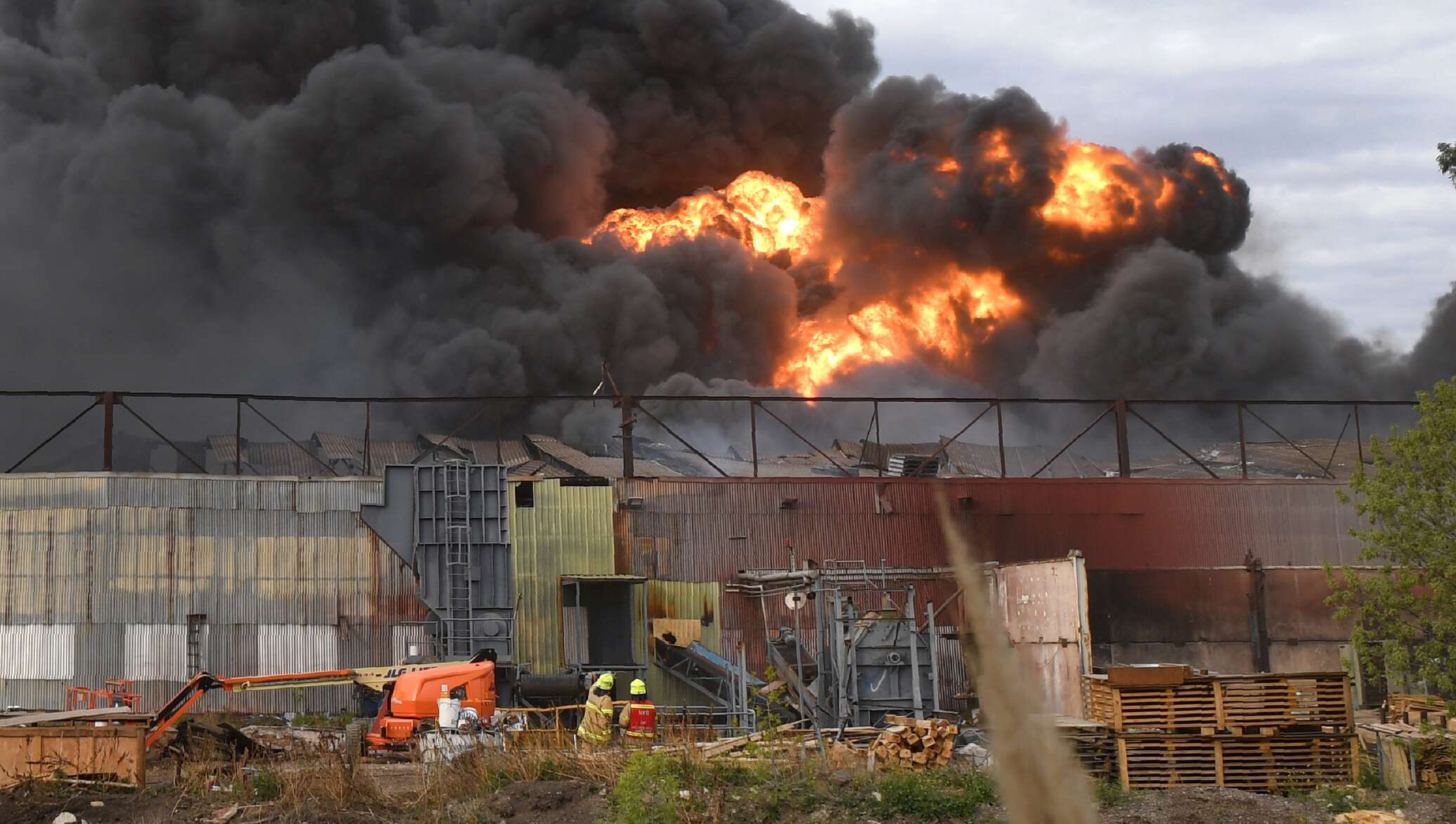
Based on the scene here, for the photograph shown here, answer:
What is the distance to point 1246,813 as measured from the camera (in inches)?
579

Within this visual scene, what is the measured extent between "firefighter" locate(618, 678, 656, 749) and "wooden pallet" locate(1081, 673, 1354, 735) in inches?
243

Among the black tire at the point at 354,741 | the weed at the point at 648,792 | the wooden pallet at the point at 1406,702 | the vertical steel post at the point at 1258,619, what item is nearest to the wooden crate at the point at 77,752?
the black tire at the point at 354,741

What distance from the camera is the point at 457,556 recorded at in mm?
27578

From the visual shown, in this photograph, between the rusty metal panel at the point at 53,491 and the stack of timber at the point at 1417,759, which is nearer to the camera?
the stack of timber at the point at 1417,759

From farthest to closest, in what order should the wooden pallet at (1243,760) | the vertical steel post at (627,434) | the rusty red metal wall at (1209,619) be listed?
the vertical steel post at (627,434) → the rusty red metal wall at (1209,619) → the wooden pallet at (1243,760)

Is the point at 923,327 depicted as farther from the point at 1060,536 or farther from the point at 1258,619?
the point at 1258,619

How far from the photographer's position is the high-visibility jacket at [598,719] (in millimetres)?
16844

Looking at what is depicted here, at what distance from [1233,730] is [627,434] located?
1564 cm

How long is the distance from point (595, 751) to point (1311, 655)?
59.5 feet

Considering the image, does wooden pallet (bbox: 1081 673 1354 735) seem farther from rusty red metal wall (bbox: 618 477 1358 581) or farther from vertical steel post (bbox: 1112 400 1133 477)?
vertical steel post (bbox: 1112 400 1133 477)

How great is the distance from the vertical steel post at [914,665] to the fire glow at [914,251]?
45.1m

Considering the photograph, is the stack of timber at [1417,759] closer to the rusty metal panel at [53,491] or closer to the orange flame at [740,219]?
the rusty metal panel at [53,491]

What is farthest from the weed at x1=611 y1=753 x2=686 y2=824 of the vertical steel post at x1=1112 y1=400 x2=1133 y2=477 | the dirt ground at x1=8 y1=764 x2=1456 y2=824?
the vertical steel post at x1=1112 y1=400 x2=1133 y2=477

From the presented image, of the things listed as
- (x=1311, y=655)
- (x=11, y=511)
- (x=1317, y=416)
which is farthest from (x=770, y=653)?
(x=1317, y=416)
